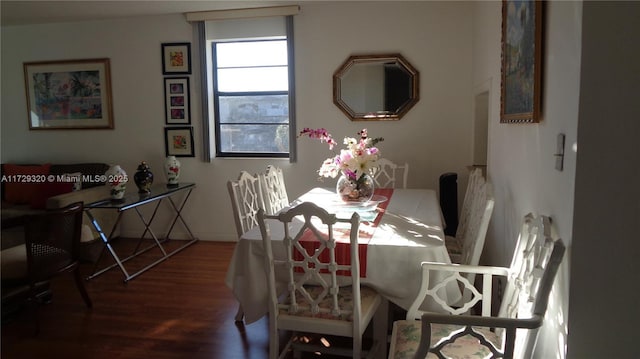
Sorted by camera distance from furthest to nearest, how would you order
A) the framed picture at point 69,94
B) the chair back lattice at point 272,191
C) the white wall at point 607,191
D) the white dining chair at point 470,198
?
1. the framed picture at point 69,94
2. the chair back lattice at point 272,191
3. the white dining chair at point 470,198
4. the white wall at point 607,191

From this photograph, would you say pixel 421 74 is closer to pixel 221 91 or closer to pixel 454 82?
pixel 454 82

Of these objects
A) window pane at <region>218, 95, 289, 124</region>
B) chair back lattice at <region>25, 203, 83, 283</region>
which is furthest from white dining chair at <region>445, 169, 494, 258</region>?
chair back lattice at <region>25, 203, 83, 283</region>

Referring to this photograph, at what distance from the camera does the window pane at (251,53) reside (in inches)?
188

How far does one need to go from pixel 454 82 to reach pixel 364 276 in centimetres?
274

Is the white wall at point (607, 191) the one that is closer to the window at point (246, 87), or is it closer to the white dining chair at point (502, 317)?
the white dining chair at point (502, 317)

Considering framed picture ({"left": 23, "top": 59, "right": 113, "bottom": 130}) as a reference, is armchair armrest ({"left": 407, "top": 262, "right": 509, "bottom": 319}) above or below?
below

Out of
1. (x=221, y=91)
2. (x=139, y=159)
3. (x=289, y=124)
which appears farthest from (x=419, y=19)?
(x=139, y=159)

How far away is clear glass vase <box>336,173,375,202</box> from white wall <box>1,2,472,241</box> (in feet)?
5.58

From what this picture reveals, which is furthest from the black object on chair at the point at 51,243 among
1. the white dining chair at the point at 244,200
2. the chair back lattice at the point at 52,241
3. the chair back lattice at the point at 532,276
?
the chair back lattice at the point at 532,276

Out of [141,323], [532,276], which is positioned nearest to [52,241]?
[141,323]

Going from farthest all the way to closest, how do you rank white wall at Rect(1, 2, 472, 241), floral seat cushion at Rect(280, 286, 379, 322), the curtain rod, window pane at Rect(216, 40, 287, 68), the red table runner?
1. window pane at Rect(216, 40, 287, 68)
2. the curtain rod
3. white wall at Rect(1, 2, 472, 241)
4. the red table runner
5. floral seat cushion at Rect(280, 286, 379, 322)

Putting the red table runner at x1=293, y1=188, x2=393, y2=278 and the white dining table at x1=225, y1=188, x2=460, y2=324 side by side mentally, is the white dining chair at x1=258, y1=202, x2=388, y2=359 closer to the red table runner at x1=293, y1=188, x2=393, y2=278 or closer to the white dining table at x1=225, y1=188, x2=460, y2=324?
the red table runner at x1=293, y1=188, x2=393, y2=278

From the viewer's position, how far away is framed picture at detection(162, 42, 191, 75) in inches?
190

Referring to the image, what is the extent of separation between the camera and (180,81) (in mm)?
4902
